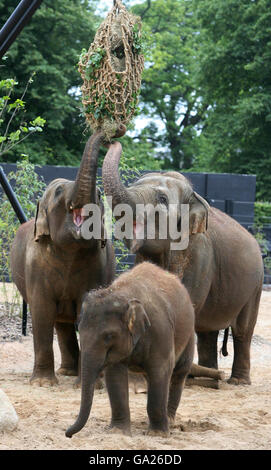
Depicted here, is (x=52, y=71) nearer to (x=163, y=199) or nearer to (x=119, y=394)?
(x=163, y=199)

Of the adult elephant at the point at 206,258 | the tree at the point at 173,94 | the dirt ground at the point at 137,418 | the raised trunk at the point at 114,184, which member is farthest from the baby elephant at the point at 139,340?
the tree at the point at 173,94

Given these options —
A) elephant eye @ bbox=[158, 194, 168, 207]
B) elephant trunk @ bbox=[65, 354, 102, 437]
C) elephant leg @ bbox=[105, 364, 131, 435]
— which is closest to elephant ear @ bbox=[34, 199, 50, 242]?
elephant eye @ bbox=[158, 194, 168, 207]

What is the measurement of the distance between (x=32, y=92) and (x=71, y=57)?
2797 mm

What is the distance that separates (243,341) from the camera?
338 inches

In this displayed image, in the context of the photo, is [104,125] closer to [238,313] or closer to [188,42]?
[238,313]

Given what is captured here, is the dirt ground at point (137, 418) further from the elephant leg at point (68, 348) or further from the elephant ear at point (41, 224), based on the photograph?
the elephant ear at point (41, 224)

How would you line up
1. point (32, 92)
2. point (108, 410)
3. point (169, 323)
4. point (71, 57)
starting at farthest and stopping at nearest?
point (71, 57), point (32, 92), point (108, 410), point (169, 323)

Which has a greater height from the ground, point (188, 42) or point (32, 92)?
point (188, 42)

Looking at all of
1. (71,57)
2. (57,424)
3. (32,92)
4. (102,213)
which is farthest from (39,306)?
(71,57)

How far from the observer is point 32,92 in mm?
24891

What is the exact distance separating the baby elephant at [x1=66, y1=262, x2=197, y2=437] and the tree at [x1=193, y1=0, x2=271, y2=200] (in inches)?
943

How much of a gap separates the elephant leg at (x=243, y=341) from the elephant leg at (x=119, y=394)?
3.28 meters

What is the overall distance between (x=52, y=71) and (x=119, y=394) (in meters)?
20.9

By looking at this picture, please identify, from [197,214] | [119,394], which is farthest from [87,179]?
[119,394]
